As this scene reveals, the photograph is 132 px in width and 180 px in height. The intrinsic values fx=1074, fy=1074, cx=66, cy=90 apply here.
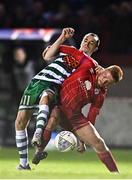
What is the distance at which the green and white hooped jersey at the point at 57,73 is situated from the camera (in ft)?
49.4

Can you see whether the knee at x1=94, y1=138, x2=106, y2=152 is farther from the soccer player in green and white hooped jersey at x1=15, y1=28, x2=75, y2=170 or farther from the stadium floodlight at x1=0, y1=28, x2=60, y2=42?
the stadium floodlight at x1=0, y1=28, x2=60, y2=42

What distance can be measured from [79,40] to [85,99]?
7.49 meters

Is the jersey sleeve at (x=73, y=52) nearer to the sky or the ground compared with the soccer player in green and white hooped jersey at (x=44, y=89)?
nearer to the sky

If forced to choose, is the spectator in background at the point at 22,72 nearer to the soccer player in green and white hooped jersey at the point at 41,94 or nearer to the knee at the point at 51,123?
the soccer player in green and white hooped jersey at the point at 41,94

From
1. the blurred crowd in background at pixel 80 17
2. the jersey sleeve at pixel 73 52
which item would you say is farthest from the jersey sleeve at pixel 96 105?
the blurred crowd in background at pixel 80 17

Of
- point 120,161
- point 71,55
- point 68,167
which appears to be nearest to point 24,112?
point 71,55

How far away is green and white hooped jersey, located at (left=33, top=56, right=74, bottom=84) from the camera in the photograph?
49.4 feet

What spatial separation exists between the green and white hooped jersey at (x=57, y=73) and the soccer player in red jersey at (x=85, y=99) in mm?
100

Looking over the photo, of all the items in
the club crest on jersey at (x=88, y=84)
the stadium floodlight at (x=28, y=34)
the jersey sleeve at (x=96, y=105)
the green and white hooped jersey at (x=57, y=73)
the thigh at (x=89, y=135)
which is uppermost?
the green and white hooped jersey at (x=57, y=73)

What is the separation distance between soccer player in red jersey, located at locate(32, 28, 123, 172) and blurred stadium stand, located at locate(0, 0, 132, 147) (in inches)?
259

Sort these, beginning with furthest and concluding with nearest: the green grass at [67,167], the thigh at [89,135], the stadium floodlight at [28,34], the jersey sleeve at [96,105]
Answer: the stadium floodlight at [28,34] < the jersey sleeve at [96,105] < the thigh at [89,135] < the green grass at [67,167]

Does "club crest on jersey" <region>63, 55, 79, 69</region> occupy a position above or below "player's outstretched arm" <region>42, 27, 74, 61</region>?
below

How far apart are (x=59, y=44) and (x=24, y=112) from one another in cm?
106

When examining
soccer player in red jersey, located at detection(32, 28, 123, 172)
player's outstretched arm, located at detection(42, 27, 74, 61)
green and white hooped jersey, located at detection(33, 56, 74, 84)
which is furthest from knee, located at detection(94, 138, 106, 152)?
player's outstretched arm, located at detection(42, 27, 74, 61)
